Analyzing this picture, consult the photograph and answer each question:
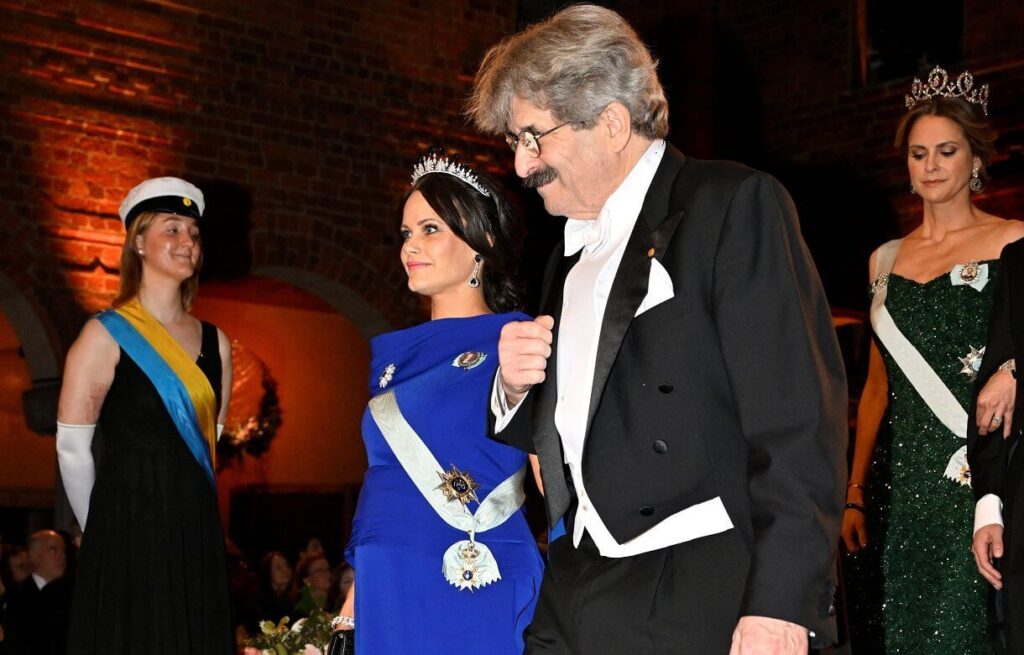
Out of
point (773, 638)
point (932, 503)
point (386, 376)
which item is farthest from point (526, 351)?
point (932, 503)

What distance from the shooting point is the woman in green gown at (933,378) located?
3.28 meters

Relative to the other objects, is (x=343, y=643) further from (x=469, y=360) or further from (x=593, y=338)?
(x=593, y=338)

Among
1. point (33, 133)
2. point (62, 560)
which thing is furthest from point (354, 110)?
point (62, 560)

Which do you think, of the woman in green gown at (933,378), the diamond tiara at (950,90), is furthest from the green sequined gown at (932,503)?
the diamond tiara at (950,90)

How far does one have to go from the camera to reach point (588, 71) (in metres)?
2.03

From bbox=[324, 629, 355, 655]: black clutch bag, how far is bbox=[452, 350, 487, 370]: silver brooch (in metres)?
0.63

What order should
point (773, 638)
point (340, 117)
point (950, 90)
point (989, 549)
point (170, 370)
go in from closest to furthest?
point (773, 638), point (989, 549), point (950, 90), point (170, 370), point (340, 117)

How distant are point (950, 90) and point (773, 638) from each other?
94.9 inches

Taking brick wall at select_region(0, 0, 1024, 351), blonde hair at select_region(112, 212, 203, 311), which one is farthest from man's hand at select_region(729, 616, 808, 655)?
brick wall at select_region(0, 0, 1024, 351)

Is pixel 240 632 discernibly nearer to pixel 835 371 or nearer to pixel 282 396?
pixel 835 371

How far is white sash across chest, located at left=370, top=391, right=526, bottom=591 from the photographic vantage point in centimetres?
293

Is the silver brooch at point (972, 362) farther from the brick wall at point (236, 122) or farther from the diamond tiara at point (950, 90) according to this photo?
the brick wall at point (236, 122)

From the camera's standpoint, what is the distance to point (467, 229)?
129 inches

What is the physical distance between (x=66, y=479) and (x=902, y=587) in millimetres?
2286
